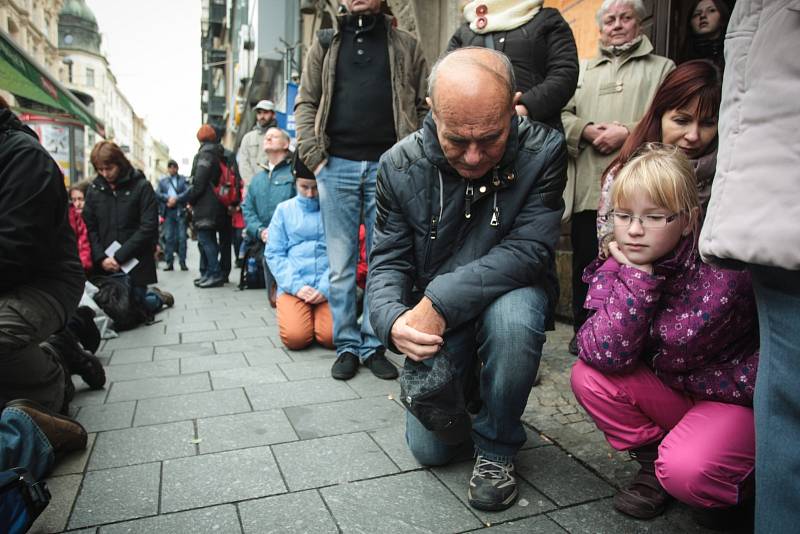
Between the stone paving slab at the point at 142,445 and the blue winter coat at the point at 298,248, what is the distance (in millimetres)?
1827

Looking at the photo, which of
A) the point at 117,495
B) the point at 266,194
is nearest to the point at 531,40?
the point at 117,495

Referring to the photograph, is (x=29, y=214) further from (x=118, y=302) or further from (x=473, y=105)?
(x=118, y=302)

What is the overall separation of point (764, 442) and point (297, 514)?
53.4 inches

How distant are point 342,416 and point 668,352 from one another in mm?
1542

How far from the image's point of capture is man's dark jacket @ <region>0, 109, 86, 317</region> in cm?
254

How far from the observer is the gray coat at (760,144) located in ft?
3.64

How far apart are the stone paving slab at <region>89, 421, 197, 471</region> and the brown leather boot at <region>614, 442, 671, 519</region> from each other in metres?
1.64

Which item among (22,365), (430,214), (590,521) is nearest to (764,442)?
(590,521)

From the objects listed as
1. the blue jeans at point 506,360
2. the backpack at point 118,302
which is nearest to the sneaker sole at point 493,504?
the blue jeans at point 506,360

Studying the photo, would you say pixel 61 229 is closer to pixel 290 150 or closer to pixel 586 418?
pixel 586 418

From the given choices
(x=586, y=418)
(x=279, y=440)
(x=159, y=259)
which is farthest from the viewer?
(x=159, y=259)

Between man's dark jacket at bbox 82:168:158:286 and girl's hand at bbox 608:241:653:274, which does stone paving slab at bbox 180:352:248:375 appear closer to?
man's dark jacket at bbox 82:168:158:286

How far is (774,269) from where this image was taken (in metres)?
1.23

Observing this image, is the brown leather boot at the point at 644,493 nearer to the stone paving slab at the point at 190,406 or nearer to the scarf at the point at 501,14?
the stone paving slab at the point at 190,406
